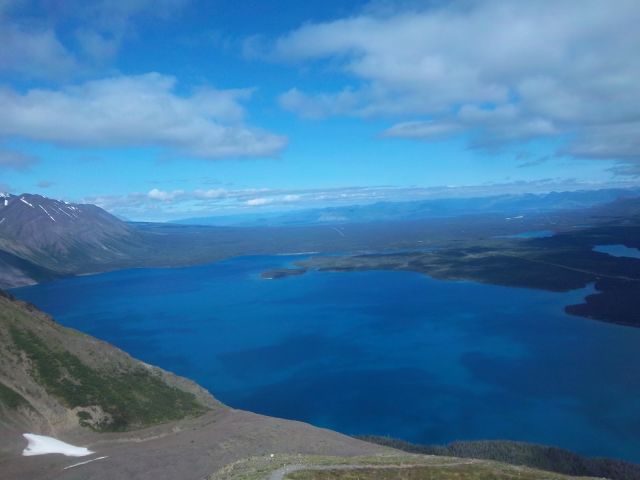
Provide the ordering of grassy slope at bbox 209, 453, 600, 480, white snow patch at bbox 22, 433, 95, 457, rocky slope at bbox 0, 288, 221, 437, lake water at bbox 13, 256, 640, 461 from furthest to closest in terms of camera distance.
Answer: lake water at bbox 13, 256, 640, 461 < rocky slope at bbox 0, 288, 221, 437 < white snow patch at bbox 22, 433, 95, 457 < grassy slope at bbox 209, 453, 600, 480

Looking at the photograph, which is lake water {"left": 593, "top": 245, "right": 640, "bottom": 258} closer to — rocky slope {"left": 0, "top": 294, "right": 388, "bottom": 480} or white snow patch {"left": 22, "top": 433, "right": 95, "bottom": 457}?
rocky slope {"left": 0, "top": 294, "right": 388, "bottom": 480}

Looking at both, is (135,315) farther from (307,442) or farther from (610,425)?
(610,425)

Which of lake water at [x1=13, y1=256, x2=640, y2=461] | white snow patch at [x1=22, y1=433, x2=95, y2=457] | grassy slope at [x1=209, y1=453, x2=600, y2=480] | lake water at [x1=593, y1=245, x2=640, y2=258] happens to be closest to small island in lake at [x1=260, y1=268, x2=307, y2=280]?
lake water at [x1=13, y1=256, x2=640, y2=461]

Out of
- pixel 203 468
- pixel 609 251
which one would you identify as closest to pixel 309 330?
pixel 203 468

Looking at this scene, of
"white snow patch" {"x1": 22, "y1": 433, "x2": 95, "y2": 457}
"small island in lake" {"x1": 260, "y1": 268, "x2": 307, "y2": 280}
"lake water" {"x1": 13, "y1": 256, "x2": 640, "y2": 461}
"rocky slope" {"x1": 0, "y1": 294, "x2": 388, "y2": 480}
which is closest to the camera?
"rocky slope" {"x1": 0, "y1": 294, "x2": 388, "y2": 480}

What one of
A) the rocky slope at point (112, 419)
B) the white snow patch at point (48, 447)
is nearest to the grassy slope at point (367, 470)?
the rocky slope at point (112, 419)

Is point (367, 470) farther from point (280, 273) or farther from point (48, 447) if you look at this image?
point (280, 273)
